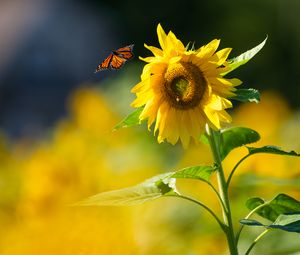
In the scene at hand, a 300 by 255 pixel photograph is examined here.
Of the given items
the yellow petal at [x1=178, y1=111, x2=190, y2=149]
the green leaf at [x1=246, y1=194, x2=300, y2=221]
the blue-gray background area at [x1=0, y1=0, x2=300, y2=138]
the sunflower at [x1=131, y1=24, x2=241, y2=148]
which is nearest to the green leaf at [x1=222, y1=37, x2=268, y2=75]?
the sunflower at [x1=131, y1=24, x2=241, y2=148]

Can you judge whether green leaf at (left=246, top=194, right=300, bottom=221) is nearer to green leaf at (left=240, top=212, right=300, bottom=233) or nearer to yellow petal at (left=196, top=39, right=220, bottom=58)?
green leaf at (left=240, top=212, right=300, bottom=233)

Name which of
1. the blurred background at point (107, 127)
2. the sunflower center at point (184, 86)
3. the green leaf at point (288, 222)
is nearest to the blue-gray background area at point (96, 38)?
the blurred background at point (107, 127)

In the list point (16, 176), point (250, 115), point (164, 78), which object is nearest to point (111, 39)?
point (250, 115)

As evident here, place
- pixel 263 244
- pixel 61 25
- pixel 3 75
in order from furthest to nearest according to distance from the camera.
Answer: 1. pixel 61 25
2. pixel 3 75
3. pixel 263 244

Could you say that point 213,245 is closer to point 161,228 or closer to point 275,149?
point 161,228

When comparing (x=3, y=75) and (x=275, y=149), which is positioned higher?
(x=3, y=75)

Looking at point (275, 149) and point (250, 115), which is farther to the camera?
point (250, 115)

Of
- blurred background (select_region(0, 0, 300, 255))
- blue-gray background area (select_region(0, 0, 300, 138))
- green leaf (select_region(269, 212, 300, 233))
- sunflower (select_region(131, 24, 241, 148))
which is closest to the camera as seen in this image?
green leaf (select_region(269, 212, 300, 233))
